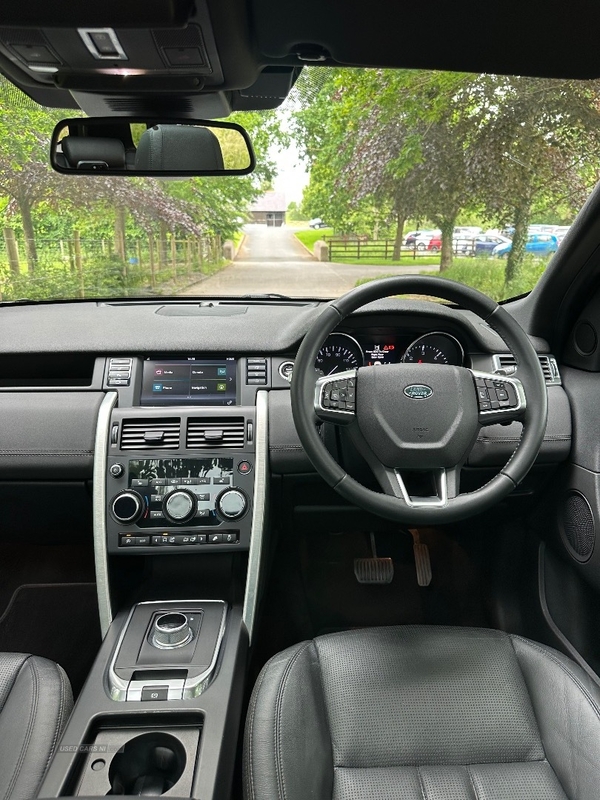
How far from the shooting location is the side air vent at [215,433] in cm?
190

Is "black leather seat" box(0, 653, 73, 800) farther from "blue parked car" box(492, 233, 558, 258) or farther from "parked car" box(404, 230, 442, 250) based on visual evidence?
"blue parked car" box(492, 233, 558, 258)

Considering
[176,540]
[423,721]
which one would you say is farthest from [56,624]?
[423,721]

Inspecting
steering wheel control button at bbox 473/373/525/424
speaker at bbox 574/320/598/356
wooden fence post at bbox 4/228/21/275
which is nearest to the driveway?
speaker at bbox 574/320/598/356

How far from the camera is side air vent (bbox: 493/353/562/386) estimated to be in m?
2.12

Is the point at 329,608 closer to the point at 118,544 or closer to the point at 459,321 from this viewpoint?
the point at 118,544

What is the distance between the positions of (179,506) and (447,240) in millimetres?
1556

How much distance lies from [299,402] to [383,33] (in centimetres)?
96

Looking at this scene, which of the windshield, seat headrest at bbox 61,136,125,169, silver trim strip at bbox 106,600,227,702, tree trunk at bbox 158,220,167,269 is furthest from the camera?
tree trunk at bbox 158,220,167,269

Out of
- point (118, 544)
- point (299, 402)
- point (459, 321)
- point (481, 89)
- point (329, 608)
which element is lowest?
point (329, 608)

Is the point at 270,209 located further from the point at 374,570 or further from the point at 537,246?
the point at 374,570

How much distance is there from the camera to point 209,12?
4.20 ft

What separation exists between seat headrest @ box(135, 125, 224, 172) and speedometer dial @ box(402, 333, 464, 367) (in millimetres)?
963

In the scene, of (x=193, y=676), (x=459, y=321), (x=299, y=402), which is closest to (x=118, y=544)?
(x=193, y=676)

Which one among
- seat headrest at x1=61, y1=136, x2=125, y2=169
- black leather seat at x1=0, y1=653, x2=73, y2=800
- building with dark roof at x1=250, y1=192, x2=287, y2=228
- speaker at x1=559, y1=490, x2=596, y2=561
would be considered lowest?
black leather seat at x1=0, y1=653, x2=73, y2=800
